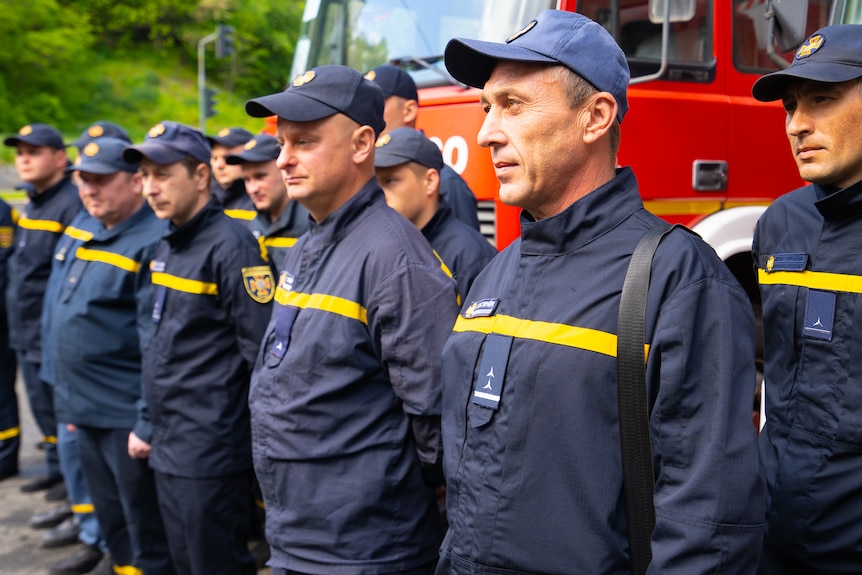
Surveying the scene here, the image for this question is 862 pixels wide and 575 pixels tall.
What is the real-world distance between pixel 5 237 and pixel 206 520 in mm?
3924

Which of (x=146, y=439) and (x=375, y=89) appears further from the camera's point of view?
(x=146, y=439)

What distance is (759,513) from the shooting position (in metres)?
1.49

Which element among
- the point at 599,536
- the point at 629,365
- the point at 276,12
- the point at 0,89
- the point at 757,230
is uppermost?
the point at 276,12

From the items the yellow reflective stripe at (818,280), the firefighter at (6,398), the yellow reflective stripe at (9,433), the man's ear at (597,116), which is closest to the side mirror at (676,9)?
the yellow reflective stripe at (818,280)

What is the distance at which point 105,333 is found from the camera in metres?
4.06

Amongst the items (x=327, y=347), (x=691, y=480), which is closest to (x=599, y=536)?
(x=691, y=480)

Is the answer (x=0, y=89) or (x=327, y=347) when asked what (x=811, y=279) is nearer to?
(x=327, y=347)

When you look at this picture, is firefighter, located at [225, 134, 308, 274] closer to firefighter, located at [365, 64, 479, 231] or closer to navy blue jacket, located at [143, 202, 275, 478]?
firefighter, located at [365, 64, 479, 231]

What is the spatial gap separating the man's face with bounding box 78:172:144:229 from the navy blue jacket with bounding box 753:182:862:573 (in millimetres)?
3152

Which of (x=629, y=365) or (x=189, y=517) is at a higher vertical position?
(x=629, y=365)

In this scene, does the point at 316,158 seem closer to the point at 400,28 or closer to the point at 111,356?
the point at 111,356

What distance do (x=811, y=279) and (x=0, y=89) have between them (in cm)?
3807

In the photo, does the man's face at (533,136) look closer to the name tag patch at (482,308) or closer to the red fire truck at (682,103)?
the name tag patch at (482,308)

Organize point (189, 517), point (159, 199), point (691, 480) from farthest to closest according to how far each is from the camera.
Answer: point (159, 199) → point (189, 517) → point (691, 480)
